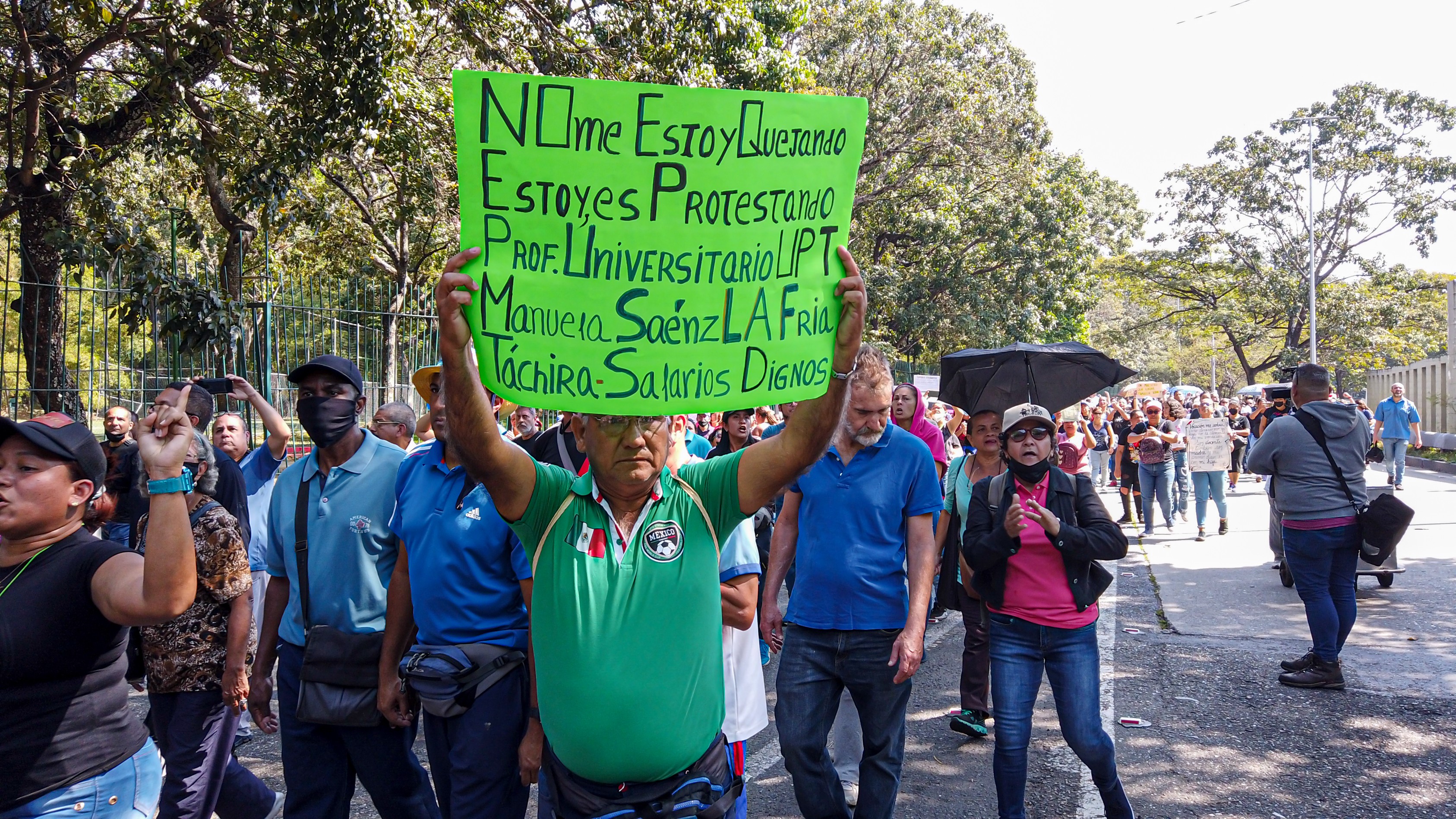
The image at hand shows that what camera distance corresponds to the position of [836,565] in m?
3.84

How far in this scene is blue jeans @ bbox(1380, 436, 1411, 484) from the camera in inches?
628

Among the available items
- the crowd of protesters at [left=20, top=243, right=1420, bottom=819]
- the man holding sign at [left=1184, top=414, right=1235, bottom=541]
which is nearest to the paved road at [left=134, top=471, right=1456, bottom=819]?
the crowd of protesters at [left=20, top=243, right=1420, bottom=819]

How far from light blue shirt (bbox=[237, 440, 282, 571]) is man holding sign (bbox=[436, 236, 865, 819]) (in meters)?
3.15

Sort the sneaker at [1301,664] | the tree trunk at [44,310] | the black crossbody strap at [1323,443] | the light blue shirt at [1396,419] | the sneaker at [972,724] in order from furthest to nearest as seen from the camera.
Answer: the light blue shirt at [1396,419]
the tree trunk at [44,310]
the sneaker at [1301,664]
the black crossbody strap at [1323,443]
the sneaker at [972,724]

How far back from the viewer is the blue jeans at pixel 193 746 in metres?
3.62

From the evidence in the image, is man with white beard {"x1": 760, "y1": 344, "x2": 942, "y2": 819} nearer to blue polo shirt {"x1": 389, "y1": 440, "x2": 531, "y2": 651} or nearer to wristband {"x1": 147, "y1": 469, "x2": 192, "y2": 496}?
blue polo shirt {"x1": 389, "y1": 440, "x2": 531, "y2": 651}

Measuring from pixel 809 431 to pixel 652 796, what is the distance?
95cm

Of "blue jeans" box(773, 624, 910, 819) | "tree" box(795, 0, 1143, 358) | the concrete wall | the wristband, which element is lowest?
"blue jeans" box(773, 624, 910, 819)

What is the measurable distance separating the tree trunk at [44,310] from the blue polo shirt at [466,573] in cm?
548

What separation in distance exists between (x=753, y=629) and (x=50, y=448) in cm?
220

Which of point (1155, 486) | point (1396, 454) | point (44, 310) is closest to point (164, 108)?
point (44, 310)

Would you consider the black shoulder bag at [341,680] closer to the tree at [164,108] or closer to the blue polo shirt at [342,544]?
the blue polo shirt at [342,544]

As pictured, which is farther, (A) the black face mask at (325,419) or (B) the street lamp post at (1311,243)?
(B) the street lamp post at (1311,243)

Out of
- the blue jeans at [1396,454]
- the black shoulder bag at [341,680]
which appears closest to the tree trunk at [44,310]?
the black shoulder bag at [341,680]
